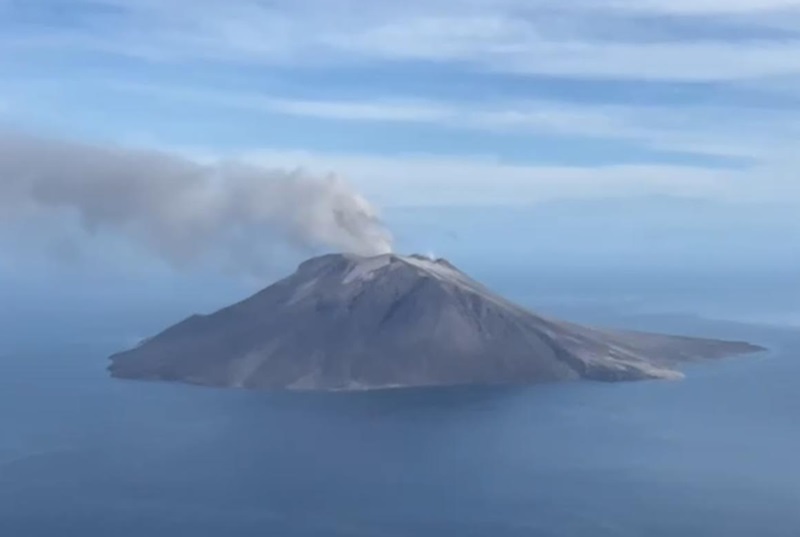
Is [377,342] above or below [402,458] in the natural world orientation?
above

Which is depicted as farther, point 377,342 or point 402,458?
point 377,342

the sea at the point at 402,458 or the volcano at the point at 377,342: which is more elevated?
the volcano at the point at 377,342

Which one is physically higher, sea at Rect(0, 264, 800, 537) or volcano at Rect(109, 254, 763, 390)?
volcano at Rect(109, 254, 763, 390)

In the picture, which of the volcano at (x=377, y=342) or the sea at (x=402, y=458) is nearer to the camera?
the sea at (x=402, y=458)

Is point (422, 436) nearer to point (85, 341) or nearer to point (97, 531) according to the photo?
point (97, 531)

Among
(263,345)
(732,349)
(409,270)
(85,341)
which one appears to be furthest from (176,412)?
(732,349)
